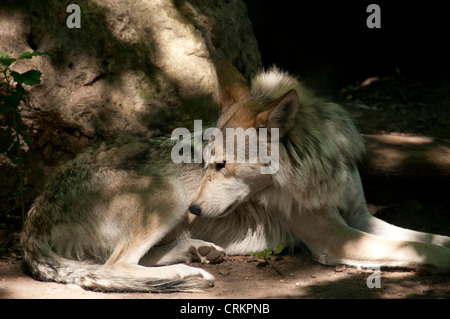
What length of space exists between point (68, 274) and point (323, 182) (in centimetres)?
226

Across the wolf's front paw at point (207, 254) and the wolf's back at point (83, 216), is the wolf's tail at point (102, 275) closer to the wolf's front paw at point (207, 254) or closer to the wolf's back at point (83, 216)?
the wolf's back at point (83, 216)

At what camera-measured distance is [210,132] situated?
486cm

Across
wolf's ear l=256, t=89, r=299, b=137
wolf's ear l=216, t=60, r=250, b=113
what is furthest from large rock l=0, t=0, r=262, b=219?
wolf's ear l=256, t=89, r=299, b=137

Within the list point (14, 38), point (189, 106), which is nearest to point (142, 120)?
point (189, 106)

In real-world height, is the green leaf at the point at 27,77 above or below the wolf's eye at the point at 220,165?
above

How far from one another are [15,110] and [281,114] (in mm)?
2473

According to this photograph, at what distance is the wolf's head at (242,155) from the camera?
4.22m

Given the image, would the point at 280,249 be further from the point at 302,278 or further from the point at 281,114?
the point at 281,114

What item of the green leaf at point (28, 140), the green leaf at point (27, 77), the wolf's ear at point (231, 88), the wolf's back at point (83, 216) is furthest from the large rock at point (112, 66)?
the wolf's ear at point (231, 88)

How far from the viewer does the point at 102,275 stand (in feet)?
13.3

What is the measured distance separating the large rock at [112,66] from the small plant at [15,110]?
15 cm

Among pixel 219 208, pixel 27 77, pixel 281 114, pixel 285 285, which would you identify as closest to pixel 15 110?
pixel 27 77

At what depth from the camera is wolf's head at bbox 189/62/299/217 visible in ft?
13.8

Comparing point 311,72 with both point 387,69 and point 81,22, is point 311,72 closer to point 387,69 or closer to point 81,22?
point 387,69
